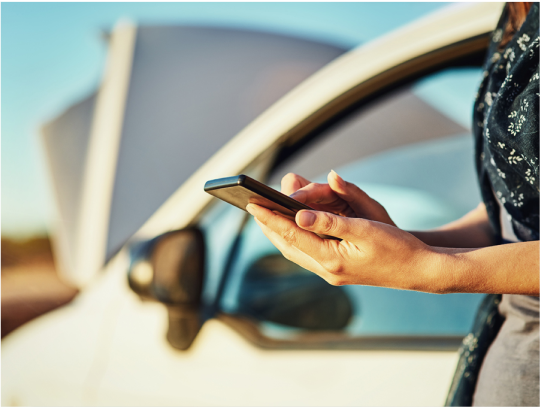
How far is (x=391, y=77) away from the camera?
4.88 ft

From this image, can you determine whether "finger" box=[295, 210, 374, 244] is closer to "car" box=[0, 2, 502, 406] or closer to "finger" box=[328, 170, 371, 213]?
"finger" box=[328, 170, 371, 213]

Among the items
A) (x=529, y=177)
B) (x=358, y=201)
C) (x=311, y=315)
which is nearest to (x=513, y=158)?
(x=529, y=177)

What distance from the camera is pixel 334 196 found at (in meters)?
0.97

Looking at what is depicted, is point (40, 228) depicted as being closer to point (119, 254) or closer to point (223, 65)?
point (223, 65)

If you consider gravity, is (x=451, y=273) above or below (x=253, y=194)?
below

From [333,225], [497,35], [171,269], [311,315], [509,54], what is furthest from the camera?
[311,315]

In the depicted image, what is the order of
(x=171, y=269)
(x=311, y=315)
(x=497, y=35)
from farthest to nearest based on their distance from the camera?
(x=311, y=315) → (x=171, y=269) → (x=497, y=35)

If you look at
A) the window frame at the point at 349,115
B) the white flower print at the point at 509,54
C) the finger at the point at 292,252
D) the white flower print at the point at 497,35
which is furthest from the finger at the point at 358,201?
the window frame at the point at 349,115

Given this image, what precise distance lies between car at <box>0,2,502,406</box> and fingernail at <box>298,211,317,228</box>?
68 cm

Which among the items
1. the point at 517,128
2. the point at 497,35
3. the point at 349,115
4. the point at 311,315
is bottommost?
the point at 311,315

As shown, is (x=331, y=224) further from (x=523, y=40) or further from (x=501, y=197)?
(x=523, y=40)

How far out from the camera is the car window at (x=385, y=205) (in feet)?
4.99

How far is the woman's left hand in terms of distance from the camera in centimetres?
73

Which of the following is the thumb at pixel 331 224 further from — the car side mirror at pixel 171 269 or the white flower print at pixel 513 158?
the car side mirror at pixel 171 269
